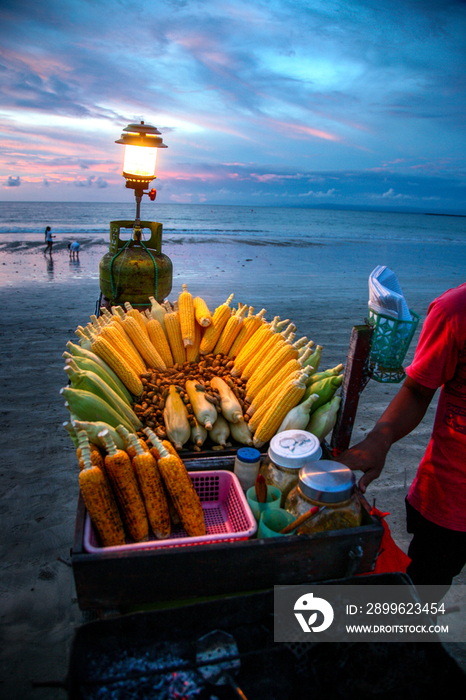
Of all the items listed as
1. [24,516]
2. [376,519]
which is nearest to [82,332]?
[24,516]

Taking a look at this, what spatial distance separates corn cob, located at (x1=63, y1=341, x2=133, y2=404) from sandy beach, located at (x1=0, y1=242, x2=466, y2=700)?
126 centimetres

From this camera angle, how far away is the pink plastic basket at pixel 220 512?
1.88 m

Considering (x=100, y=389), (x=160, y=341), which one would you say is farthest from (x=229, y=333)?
(x=100, y=389)

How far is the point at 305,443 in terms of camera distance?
222cm

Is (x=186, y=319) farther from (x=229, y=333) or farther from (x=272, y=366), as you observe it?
(x=272, y=366)

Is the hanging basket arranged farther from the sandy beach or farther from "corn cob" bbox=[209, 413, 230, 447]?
"corn cob" bbox=[209, 413, 230, 447]

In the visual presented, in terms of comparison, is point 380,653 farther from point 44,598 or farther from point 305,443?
point 44,598

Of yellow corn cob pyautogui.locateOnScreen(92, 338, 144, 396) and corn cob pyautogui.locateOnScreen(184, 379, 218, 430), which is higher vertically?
yellow corn cob pyautogui.locateOnScreen(92, 338, 144, 396)

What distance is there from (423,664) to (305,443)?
107 centimetres

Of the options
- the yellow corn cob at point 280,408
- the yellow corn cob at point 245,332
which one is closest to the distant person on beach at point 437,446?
the yellow corn cob at point 280,408

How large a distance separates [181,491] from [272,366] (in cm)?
134

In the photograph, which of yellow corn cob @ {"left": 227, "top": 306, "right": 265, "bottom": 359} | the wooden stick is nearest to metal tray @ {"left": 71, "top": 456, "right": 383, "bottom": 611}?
the wooden stick

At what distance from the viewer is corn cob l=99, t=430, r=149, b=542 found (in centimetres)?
187

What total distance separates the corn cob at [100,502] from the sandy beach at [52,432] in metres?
1.00
